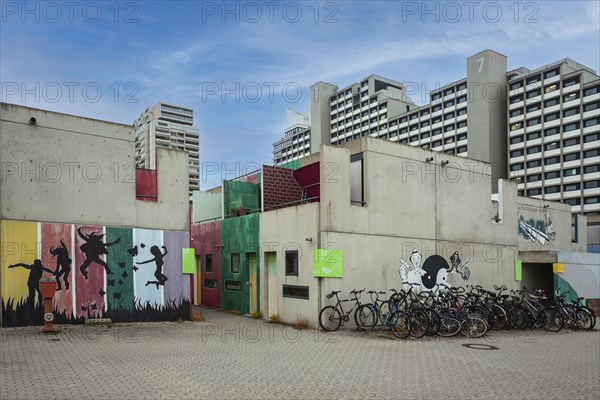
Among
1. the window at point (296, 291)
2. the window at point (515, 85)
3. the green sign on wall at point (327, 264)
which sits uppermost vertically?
the window at point (515, 85)

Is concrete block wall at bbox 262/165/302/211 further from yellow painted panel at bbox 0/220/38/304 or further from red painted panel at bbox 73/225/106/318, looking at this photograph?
yellow painted panel at bbox 0/220/38/304

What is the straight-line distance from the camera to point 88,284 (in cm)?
1405

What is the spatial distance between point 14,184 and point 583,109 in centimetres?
7203

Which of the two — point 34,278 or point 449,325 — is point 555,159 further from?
point 34,278

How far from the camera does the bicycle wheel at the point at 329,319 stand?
46.2 ft

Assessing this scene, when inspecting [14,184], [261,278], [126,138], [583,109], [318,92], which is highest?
[318,92]

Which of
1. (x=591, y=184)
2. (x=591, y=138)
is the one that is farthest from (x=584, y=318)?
(x=591, y=138)

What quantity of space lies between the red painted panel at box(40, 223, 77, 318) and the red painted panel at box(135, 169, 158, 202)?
7.27ft

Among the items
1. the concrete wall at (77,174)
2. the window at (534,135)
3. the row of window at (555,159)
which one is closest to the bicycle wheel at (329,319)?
the concrete wall at (77,174)

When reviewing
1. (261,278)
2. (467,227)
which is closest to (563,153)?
(467,227)

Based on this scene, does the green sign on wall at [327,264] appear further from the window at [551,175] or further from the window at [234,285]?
the window at [551,175]

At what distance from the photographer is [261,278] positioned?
55.2ft

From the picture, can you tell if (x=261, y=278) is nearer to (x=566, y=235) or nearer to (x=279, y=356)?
(x=279, y=356)

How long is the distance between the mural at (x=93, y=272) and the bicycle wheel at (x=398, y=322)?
630 cm
